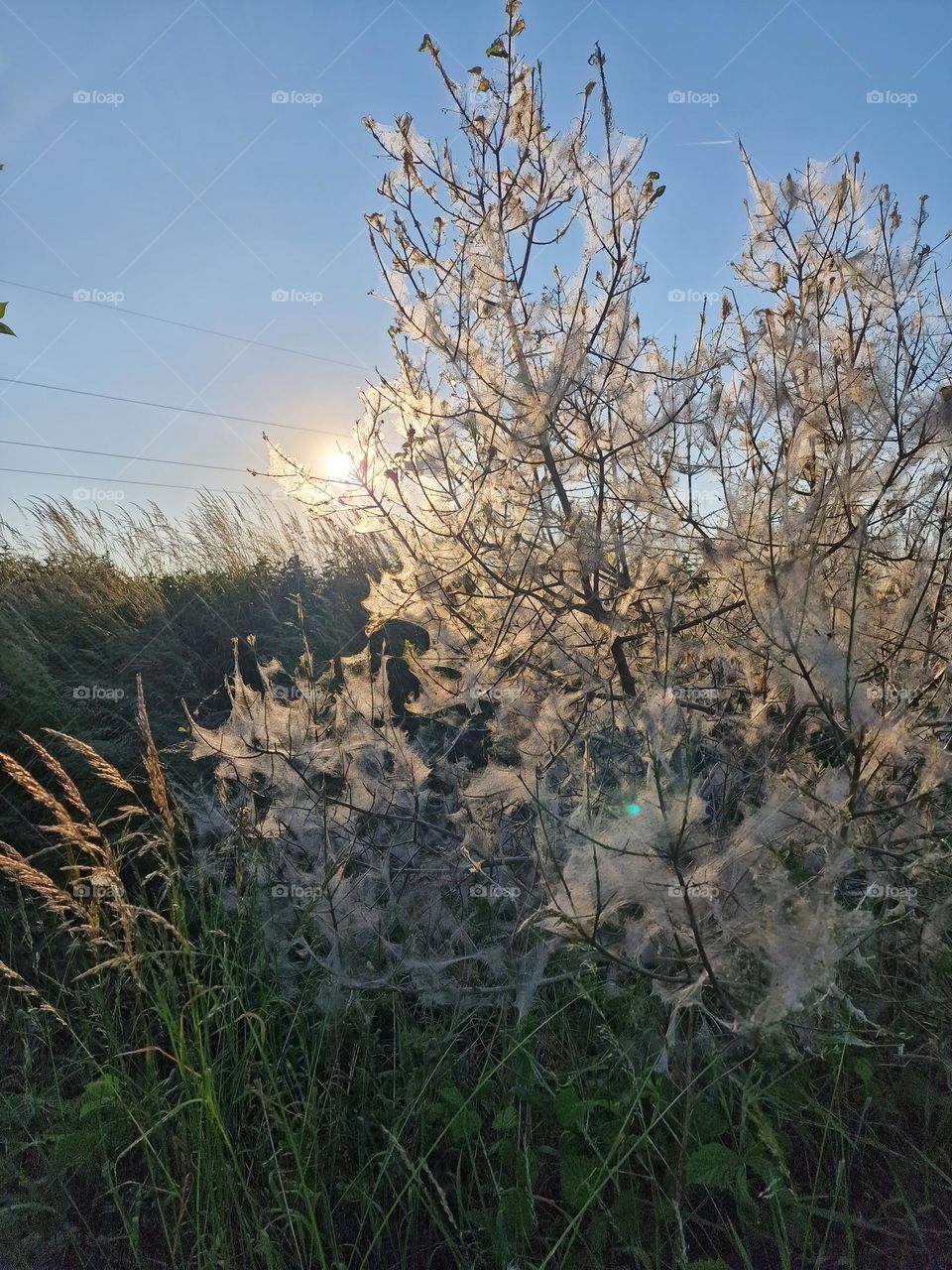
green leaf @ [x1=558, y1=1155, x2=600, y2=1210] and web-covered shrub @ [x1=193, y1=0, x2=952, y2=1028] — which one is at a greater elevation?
web-covered shrub @ [x1=193, y1=0, x2=952, y2=1028]

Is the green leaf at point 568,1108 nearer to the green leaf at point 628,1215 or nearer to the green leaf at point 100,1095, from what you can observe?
the green leaf at point 628,1215

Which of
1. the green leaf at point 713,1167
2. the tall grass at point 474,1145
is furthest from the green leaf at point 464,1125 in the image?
the green leaf at point 713,1167

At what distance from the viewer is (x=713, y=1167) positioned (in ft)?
6.11

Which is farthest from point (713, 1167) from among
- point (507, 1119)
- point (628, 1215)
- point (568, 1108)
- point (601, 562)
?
point (601, 562)

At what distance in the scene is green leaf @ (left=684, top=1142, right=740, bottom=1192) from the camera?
184 centimetres

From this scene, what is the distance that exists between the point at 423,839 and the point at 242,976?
2.21 ft

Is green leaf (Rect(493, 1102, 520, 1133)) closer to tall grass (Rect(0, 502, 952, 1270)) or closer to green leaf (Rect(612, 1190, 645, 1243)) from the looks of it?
tall grass (Rect(0, 502, 952, 1270))

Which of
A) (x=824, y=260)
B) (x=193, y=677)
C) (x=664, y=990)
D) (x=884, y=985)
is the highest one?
(x=824, y=260)

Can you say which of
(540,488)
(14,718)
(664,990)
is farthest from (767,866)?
(14,718)

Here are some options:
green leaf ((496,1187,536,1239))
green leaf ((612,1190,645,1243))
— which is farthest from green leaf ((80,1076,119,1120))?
green leaf ((612,1190,645,1243))

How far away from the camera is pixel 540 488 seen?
2.57 m

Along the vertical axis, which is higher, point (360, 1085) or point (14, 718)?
point (14, 718)

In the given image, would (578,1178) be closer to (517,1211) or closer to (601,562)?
(517,1211)

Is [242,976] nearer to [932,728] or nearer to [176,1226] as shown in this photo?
[176,1226]
